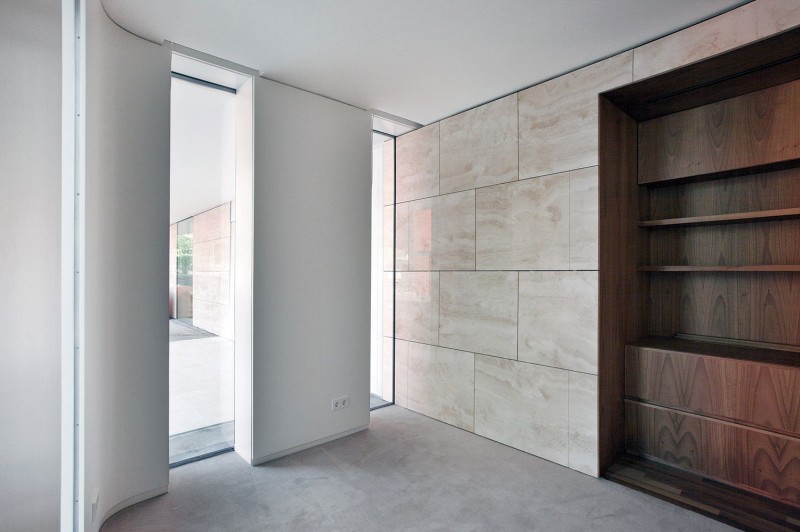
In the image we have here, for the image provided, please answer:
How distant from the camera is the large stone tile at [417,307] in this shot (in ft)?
13.2

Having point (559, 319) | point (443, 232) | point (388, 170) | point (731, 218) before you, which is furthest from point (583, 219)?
point (388, 170)

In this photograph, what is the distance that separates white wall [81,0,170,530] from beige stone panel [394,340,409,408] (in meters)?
2.27

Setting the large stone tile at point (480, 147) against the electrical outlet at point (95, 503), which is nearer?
the electrical outlet at point (95, 503)

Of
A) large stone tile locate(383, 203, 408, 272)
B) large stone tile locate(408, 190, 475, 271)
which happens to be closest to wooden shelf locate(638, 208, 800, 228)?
large stone tile locate(408, 190, 475, 271)

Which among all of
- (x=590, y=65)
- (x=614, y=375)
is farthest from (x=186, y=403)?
(x=590, y=65)

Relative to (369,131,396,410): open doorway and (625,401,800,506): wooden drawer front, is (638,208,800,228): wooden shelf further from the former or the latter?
(369,131,396,410): open doorway

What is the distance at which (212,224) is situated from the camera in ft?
10.6

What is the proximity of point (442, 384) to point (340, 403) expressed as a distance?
0.98 meters

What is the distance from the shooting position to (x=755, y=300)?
9.20 feet

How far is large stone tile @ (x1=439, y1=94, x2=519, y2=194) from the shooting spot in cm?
341

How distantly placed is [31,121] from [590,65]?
10.6 ft

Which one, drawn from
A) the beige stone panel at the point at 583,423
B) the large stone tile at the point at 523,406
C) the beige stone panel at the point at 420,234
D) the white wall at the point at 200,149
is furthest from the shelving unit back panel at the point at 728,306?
the white wall at the point at 200,149

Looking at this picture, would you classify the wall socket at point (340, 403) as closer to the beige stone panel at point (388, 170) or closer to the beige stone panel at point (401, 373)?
the beige stone panel at point (401, 373)

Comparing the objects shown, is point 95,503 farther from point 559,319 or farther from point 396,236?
point 396,236
